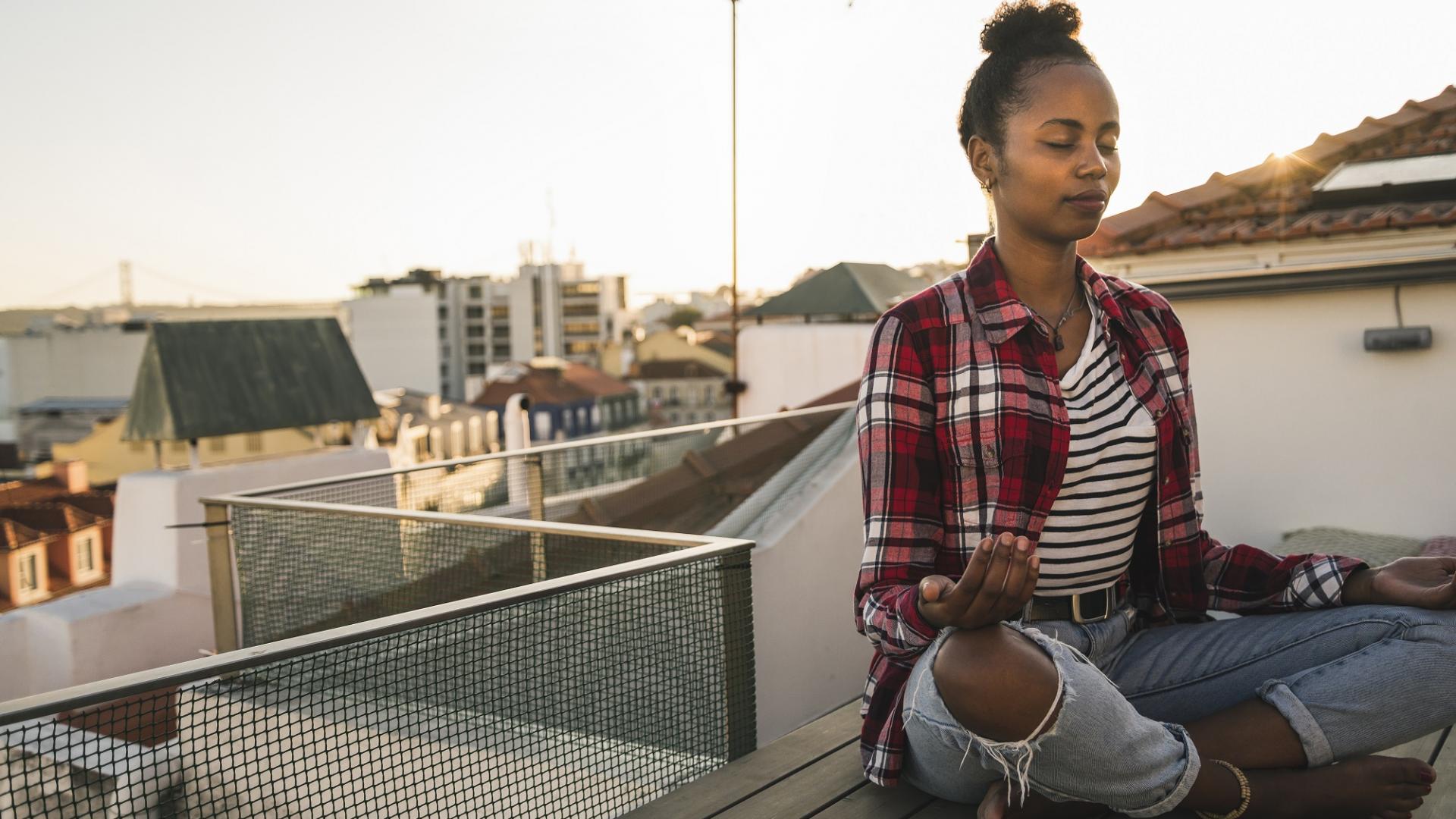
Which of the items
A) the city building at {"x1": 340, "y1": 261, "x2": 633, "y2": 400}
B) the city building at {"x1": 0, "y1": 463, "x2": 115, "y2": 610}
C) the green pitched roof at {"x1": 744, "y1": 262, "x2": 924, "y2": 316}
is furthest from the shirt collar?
the city building at {"x1": 340, "y1": 261, "x2": 633, "y2": 400}

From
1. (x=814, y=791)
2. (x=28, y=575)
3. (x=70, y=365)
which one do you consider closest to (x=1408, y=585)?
(x=814, y=791)

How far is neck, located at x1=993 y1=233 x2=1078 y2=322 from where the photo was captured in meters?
1.88

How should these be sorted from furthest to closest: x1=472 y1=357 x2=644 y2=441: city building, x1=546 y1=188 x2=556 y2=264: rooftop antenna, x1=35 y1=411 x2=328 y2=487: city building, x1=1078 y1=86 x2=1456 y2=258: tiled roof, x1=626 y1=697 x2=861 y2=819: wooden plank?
x1=546 y1=188 x2=556 y2=264: rooftop antenna
x1=472 y1=357 x2=644 y2=441: city building
x1=35 y1=411 x2=328 y2=487: city building
x1=1078 y1=86 x2=1456 y2=258: tiled roof
x1=626 y1=697 x2=861 y2=819: wooden plank

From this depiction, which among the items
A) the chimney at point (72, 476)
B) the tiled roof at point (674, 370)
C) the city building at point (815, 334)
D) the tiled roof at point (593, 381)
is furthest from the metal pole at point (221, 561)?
the tiled roof at point (674, 370)

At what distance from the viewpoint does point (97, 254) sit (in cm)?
12106

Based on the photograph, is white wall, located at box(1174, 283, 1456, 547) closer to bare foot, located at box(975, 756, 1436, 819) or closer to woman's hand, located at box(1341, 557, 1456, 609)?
woman's hand, located at box(1341, 557, 1456, 609)

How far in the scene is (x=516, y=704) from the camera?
2240mm

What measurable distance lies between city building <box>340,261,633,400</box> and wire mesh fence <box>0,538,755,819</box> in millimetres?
86505

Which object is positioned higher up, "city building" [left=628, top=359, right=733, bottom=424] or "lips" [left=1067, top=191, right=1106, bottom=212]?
"lips" [left=1067, top=191, right=1106, bottom=212]

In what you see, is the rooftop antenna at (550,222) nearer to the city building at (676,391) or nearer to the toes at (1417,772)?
the city building at (676,391)

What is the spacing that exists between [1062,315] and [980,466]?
1.31ft

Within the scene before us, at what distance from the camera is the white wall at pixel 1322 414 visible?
4.27 m

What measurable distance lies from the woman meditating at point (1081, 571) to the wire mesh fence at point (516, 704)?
1.98ft

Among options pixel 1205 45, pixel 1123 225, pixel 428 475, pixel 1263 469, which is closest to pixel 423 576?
pixel 428 475
